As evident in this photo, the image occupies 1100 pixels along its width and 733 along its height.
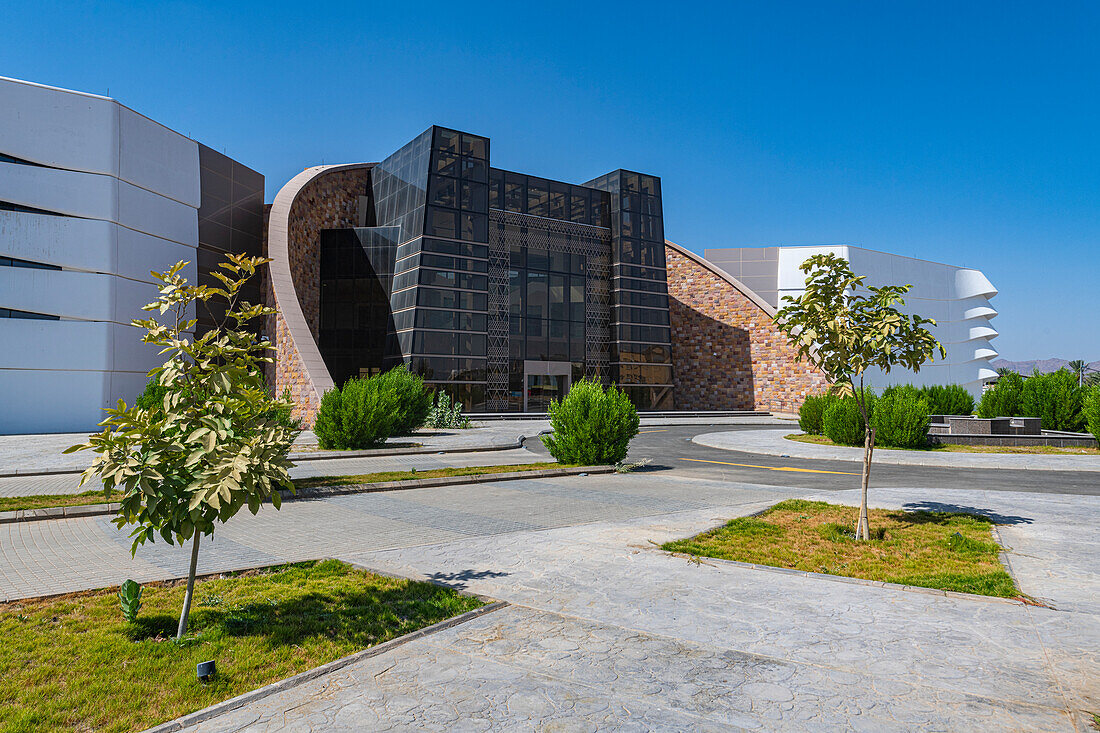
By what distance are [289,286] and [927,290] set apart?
60681 millimetres

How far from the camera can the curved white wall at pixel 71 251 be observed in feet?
85.8

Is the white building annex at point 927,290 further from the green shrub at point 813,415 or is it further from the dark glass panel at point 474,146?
the green shrub at point 813,415

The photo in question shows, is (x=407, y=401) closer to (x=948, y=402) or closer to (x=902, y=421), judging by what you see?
(x=902, y=421)

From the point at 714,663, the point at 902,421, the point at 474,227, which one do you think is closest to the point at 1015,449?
the point at 902,421

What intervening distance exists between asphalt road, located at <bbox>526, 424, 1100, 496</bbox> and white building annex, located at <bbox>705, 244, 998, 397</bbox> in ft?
124

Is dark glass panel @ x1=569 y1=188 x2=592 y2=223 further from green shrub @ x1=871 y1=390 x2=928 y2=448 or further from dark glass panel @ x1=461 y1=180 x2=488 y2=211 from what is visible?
green shrub @ x1=871 y1=390 x2=928 y2=448

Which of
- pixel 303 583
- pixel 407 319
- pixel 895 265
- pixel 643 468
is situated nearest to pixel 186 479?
pixel 303 583

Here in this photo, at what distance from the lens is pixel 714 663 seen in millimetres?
4176

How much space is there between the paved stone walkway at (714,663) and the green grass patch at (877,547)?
489mm

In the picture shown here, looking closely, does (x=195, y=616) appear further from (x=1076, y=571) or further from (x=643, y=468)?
(x=643, y=468)

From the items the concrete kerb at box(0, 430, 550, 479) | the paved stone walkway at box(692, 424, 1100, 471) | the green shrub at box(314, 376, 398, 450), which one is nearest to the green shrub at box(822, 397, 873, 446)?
the paved stone walkway at box(692, 424, 1100, 471)

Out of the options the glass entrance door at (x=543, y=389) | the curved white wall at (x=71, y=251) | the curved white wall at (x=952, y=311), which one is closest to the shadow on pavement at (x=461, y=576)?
the curved white wall at (x=71, y=251)

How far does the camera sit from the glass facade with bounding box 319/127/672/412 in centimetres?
3875

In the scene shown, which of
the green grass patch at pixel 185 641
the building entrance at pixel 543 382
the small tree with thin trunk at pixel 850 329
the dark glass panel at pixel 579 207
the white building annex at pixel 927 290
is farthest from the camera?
the white building annex at pixel 927 290
